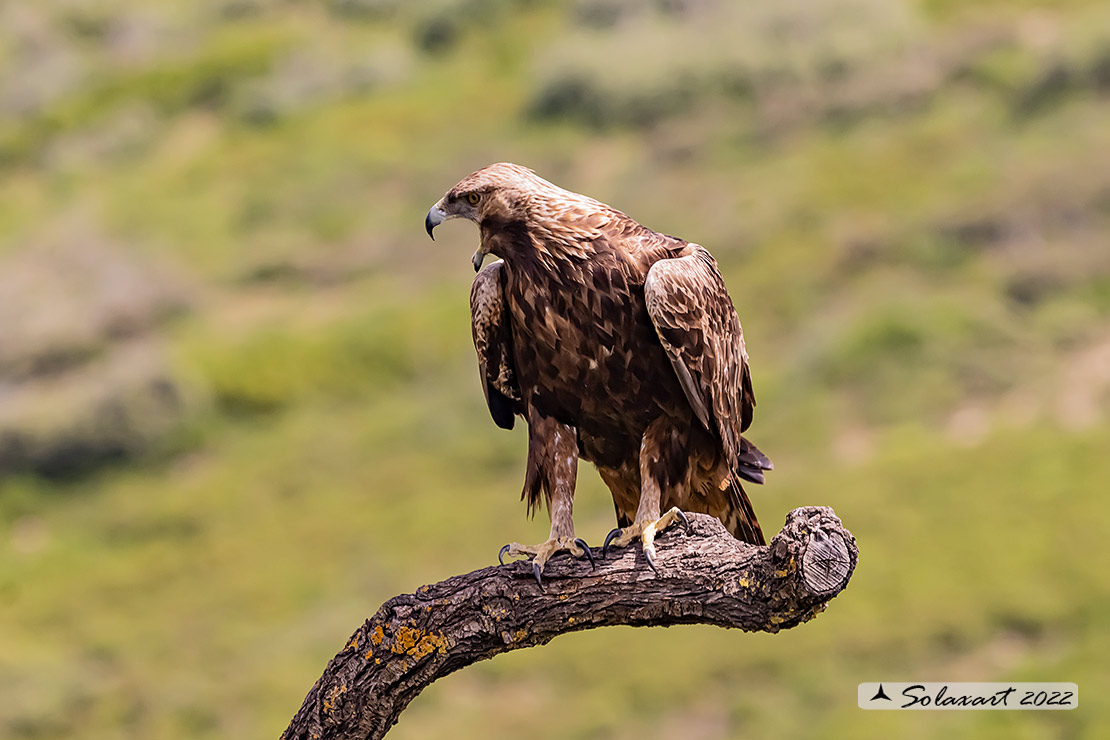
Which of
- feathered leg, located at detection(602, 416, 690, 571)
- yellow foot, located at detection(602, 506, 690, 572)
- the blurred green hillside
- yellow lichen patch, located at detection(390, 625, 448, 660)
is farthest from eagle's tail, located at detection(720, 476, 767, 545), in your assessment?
the blurred green hillside

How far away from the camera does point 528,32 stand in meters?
36.7

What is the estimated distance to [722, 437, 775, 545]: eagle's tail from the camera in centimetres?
662

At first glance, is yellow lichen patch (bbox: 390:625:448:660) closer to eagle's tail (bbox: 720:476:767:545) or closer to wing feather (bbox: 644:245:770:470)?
wing feather (bbox: 644:245:770:470)

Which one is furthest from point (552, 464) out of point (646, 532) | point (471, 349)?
point (471, 349)

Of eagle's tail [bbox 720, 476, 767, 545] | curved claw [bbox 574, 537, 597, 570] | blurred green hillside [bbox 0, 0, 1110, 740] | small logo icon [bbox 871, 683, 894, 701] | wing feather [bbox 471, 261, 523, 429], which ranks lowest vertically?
small logo icon [bbox 871, 683, 894, 701]

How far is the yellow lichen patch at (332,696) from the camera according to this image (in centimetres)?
566

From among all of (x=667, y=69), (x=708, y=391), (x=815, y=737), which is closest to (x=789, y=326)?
(x=815, y=737)

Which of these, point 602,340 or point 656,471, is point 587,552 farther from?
point 602,340

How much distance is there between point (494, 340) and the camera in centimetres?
645

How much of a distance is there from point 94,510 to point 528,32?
65.5ft

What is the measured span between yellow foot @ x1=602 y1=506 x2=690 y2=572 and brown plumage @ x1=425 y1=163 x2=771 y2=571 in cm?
3

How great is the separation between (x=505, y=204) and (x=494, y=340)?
75cm

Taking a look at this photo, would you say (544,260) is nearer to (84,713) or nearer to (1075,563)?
(1075,563)

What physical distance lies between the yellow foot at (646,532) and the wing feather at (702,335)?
1.72ft
